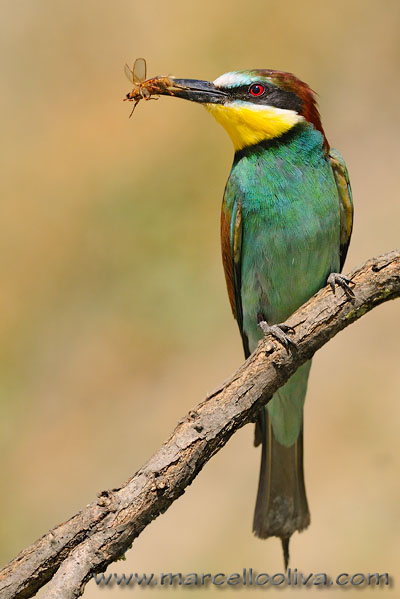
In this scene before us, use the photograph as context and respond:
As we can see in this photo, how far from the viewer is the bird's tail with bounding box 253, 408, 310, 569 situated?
2.61 metres

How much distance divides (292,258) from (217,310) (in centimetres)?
194

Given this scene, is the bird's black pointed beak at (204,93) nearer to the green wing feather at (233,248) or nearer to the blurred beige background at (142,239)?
the green wing feather at (233,248)

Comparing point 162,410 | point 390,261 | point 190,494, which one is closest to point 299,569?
point 190,494

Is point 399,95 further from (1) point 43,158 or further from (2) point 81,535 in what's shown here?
(2) point 81,535

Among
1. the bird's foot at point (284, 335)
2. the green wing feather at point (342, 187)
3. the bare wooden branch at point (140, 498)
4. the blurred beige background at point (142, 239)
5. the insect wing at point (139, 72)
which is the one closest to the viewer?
the bare wooden branch at point (140, 498)

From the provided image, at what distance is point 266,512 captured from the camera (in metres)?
2.61

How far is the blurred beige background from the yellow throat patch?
5.69ft

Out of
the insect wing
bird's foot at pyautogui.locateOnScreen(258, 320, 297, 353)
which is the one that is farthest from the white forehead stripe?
bird's foot at pyautogui.locateOnScreen(258, 320, 297, 353)

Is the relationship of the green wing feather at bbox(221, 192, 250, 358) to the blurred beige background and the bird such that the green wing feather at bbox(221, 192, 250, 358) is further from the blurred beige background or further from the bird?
the blurred beige background

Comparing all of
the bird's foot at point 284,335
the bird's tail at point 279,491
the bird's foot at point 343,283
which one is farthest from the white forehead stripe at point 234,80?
the bird's tail at point 279,491

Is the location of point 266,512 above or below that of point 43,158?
below

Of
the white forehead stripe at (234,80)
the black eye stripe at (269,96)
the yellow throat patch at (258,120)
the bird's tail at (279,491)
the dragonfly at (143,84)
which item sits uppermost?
the dragonfly at (143,84)

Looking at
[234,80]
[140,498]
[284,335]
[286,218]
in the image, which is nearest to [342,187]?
[286,218]

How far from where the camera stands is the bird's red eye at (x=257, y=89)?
8.17ft
